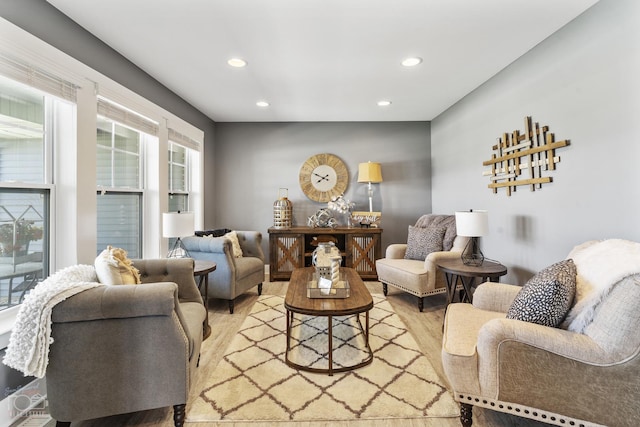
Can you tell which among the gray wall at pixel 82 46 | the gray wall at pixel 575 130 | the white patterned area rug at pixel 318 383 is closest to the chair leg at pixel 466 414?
the white patterned area rug at pixel 318 383

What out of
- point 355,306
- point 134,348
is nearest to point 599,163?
point 355,306

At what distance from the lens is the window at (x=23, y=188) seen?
173 centimetres

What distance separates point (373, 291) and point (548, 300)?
97.0 inches

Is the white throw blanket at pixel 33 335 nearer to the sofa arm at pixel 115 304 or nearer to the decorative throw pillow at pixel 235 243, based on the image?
the sofa arm at pixel 115 304

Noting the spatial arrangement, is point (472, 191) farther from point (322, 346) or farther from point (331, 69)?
point (322, 346)

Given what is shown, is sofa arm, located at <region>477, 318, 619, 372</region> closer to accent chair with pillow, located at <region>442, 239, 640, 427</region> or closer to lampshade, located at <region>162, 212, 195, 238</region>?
accent chair with pillow, located at <region>442, 239, 640, 427</region>

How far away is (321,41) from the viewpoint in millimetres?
2311

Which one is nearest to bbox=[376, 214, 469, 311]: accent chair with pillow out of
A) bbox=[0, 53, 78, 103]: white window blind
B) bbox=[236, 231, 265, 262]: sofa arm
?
bbox=[236, 231, 265, 262]: sofa arm

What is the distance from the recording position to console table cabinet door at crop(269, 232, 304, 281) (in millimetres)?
4215

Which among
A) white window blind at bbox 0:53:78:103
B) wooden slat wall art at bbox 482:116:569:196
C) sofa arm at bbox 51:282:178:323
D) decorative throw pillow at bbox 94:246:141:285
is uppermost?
white window blind at bbox 0:53:78:103

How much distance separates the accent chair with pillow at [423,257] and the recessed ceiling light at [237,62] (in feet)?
8.42

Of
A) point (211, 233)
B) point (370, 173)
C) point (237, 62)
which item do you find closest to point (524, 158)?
point (370, 173)

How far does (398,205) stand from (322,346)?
9.60 feet

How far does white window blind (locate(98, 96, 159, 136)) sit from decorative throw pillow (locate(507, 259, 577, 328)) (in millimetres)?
3098
